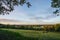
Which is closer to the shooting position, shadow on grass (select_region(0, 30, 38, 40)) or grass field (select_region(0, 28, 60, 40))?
shadow on grass (select_region(0, 30, 38, 40))

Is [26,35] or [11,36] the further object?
[26,35]

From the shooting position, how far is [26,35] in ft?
68.2

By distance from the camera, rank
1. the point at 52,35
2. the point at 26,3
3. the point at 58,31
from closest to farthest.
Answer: the point at 26,3, the point at 52,35, the point at 58,31

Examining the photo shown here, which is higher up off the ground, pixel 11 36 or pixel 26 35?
pixel 11 36

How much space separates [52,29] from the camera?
835 inches

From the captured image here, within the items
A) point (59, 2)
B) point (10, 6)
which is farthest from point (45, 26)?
point (10, 6)

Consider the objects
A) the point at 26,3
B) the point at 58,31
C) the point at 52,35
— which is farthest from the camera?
the point at 58,31

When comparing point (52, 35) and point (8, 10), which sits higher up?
point (8, 10)

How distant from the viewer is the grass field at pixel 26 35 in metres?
19.8

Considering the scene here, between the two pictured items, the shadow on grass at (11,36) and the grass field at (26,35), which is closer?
the shadow on grass at (11,36)

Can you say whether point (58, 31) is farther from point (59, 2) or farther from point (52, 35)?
point (59, 2)

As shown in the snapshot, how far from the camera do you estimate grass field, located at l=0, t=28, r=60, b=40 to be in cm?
1975

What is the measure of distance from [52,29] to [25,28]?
309cm

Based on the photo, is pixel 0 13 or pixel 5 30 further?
pixel 5 30
